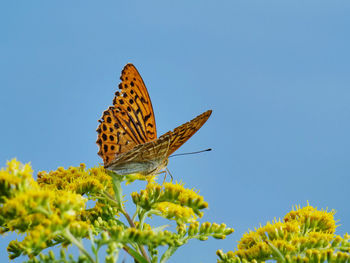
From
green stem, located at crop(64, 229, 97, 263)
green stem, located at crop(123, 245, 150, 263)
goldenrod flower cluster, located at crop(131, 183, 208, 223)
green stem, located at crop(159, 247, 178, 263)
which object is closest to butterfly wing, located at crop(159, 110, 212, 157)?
goldenrod flower cluster, located at crop(131, 183, 208, 223)

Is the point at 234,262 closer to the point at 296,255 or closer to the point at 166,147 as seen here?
the point at 296,255

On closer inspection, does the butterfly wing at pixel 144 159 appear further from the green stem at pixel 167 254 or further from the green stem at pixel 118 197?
the green stem at pixel 167 254

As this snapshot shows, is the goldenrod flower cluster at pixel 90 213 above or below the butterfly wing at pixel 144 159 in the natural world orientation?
below

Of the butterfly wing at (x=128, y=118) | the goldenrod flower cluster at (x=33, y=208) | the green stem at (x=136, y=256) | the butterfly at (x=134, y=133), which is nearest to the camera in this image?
the goldenrod flower cluster at (x=33, y=208)

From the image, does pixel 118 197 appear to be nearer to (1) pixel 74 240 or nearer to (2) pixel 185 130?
(2) pixel 185 130

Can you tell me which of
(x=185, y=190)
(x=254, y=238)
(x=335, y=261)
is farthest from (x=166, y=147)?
(x=335, y=261)

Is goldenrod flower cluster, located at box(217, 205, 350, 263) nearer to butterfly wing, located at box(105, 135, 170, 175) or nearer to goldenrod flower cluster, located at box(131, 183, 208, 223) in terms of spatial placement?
goldenrod flower cluster, located at box(131, 183, 208, 223)

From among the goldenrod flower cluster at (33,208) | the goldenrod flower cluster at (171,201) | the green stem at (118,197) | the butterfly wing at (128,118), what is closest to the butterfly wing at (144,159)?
the green stem at (118,197)

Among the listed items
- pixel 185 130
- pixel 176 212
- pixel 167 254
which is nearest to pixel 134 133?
pixel 185 130
